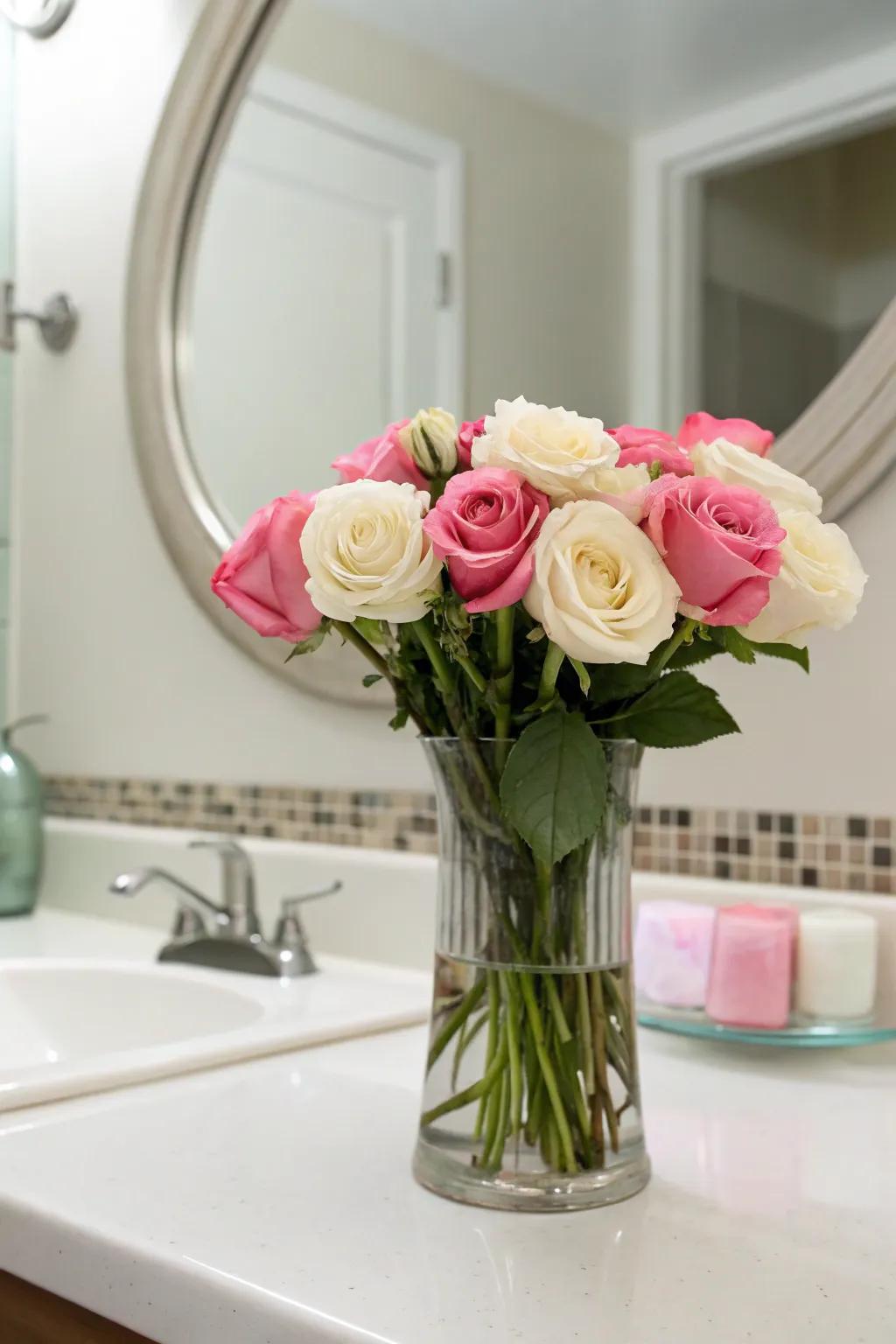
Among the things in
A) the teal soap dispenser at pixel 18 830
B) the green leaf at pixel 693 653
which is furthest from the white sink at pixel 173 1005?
the green leaf at pixel 693 653

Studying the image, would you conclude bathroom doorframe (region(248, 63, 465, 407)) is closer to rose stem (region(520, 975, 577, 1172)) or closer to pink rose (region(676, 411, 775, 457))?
pink rose (region(676, 411, 775, 457))

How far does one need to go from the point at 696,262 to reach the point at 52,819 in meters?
→ 1.04

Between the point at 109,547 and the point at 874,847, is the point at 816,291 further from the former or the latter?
the point at 109,547

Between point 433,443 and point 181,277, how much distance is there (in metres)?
0.97

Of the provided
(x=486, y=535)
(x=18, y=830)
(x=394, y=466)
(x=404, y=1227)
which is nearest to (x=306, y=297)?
(x=18, y=830)

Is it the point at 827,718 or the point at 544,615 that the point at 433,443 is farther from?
the point at 827,718

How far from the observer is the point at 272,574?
64 cm

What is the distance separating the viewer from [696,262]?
1.05 m

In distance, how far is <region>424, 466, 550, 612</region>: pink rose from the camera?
57cm

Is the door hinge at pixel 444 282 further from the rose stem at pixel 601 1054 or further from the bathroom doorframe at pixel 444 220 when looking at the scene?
the rose stem at pixel 601 1054

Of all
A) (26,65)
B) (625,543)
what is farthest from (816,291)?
(26,65)

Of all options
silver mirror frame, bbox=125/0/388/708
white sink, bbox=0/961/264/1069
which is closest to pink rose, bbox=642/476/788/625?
white sink, bbox=0/961/264/1069

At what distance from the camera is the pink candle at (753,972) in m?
0.90

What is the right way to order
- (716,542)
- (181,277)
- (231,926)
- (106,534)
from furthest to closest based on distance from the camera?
(106,534)
(181,277)
(231,926)
(716,542)
